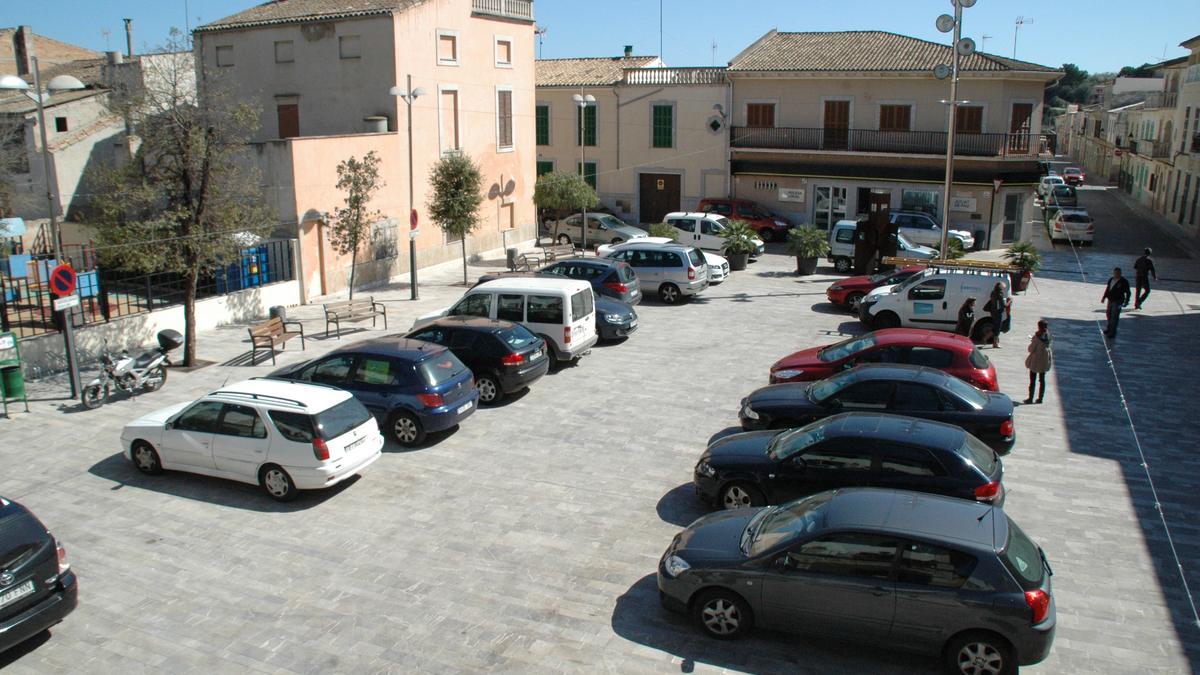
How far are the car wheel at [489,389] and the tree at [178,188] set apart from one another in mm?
6175

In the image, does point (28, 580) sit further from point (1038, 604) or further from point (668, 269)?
point (668, 269)

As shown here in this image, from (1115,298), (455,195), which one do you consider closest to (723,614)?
(1115,298)

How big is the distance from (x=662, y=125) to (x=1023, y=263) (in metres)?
18.5

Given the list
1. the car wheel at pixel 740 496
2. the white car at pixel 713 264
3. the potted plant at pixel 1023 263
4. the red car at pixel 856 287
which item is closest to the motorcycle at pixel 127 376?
the car wheel at pixel 740 496

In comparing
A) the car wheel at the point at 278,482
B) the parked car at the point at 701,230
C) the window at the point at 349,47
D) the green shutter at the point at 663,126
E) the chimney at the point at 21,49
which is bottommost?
the car wheel at the point at 278,482

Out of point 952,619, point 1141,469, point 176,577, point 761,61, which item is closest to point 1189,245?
point 761,61

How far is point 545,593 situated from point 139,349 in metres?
13.0

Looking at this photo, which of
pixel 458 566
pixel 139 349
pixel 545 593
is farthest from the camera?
pixel 139 349

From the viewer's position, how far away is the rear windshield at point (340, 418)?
1183 cm

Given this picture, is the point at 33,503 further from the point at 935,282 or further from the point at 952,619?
the point at 935,282

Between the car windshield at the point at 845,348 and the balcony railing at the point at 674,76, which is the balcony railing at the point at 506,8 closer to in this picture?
the balcony railing at the point at 674,76

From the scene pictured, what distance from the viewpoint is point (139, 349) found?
18.8 m

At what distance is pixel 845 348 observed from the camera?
15383 mm

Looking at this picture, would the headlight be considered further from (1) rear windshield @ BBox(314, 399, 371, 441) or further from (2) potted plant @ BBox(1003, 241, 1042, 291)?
(2) potted plant @ BBox(1003, 241, 1042, 291)
